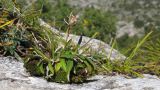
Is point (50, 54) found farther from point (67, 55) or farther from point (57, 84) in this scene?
point (57, 84)

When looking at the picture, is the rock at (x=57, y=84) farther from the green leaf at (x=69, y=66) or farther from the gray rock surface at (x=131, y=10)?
the gray rock surface at (x=131, y=10)

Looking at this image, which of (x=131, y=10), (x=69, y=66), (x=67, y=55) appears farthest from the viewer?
(x=131, y=10)

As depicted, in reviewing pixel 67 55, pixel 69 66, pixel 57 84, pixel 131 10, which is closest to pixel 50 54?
pixel 67 55

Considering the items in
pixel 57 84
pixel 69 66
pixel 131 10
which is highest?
pixel 69 66

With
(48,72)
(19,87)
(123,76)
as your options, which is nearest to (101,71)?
(123,76)

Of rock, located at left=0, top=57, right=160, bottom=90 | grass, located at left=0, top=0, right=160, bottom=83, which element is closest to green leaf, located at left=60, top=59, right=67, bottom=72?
grass, located at left=0, top=0, right=160, bottom=83

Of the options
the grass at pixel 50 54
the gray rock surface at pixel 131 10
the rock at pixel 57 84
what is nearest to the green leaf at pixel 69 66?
the grass at pixel 50 54
